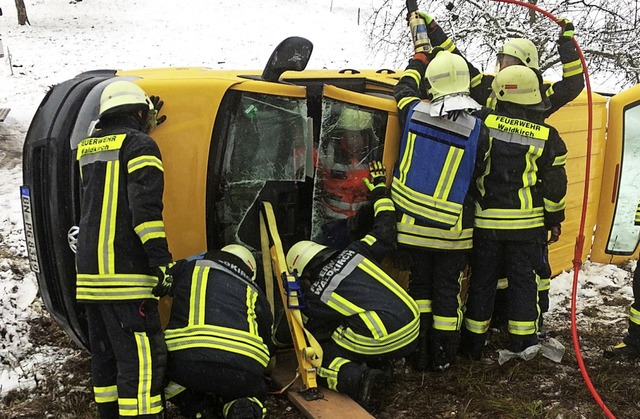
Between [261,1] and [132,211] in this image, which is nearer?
[132,211]

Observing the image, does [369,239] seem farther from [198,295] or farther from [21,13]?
[21,13]

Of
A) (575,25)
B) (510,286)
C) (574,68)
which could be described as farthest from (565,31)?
(575,25)

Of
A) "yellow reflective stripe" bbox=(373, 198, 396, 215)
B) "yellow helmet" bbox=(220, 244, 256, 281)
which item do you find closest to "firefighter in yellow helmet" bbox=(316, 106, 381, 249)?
"yellow reflective stripe" bbox=(373, 198, 396, 215)

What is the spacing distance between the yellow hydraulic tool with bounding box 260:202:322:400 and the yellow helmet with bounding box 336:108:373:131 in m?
0.65

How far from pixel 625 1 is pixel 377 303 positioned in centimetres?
690

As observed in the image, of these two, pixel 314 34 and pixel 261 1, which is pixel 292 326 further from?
pixel 261 1

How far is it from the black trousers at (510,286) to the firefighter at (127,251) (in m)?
2.00

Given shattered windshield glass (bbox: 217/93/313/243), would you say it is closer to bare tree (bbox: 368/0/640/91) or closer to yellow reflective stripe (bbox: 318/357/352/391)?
yellow reflective stripe (bbox: 318/357/352/391)

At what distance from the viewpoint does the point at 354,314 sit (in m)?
3.45

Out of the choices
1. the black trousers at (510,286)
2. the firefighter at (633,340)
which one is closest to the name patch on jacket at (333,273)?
the black trousers at (510,286)

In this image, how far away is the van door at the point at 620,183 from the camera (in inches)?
190

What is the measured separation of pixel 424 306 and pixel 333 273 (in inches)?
30.9

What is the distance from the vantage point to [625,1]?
8.27 meters

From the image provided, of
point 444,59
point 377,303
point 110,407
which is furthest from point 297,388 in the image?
point 444,59
